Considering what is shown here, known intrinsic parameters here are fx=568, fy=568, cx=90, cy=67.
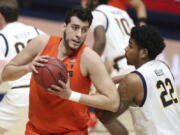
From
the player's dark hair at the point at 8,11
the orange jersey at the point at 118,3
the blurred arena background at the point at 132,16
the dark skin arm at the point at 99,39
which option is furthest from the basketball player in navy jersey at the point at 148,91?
the blurred arena background at the point at 132,16

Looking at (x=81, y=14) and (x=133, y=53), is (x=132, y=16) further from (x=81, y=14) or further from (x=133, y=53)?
(x=81, y=14)

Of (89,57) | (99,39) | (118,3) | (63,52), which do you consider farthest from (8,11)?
(118,3)

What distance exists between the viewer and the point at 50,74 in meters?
3.90

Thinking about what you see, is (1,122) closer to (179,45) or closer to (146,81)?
(146,81)

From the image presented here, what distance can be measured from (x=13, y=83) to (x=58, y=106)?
1340 mm

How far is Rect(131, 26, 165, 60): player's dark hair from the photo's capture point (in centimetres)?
433

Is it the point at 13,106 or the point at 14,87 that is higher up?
the point at 14,87

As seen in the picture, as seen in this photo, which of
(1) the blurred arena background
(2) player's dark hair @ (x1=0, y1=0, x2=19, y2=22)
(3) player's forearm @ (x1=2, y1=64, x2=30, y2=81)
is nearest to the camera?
(3) player's forearm @ (x1=2, y1=64, x2=30, y2=81)

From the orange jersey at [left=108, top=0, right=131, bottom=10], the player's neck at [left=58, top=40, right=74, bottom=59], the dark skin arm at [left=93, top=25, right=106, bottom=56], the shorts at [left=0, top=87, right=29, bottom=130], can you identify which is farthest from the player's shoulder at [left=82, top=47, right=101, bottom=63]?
the orange jersey at [left=108, top=0, right=131, bottom=10]

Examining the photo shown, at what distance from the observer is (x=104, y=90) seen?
4.05 m

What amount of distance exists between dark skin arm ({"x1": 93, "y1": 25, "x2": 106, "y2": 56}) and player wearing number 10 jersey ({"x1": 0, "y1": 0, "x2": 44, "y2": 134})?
923 mm

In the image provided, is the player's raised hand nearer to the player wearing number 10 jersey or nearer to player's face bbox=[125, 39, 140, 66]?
player's face bbox=[125, 39, 140, 66]

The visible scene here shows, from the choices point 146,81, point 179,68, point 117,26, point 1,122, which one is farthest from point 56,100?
point 179,68

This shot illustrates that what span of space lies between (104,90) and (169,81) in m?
0.61
